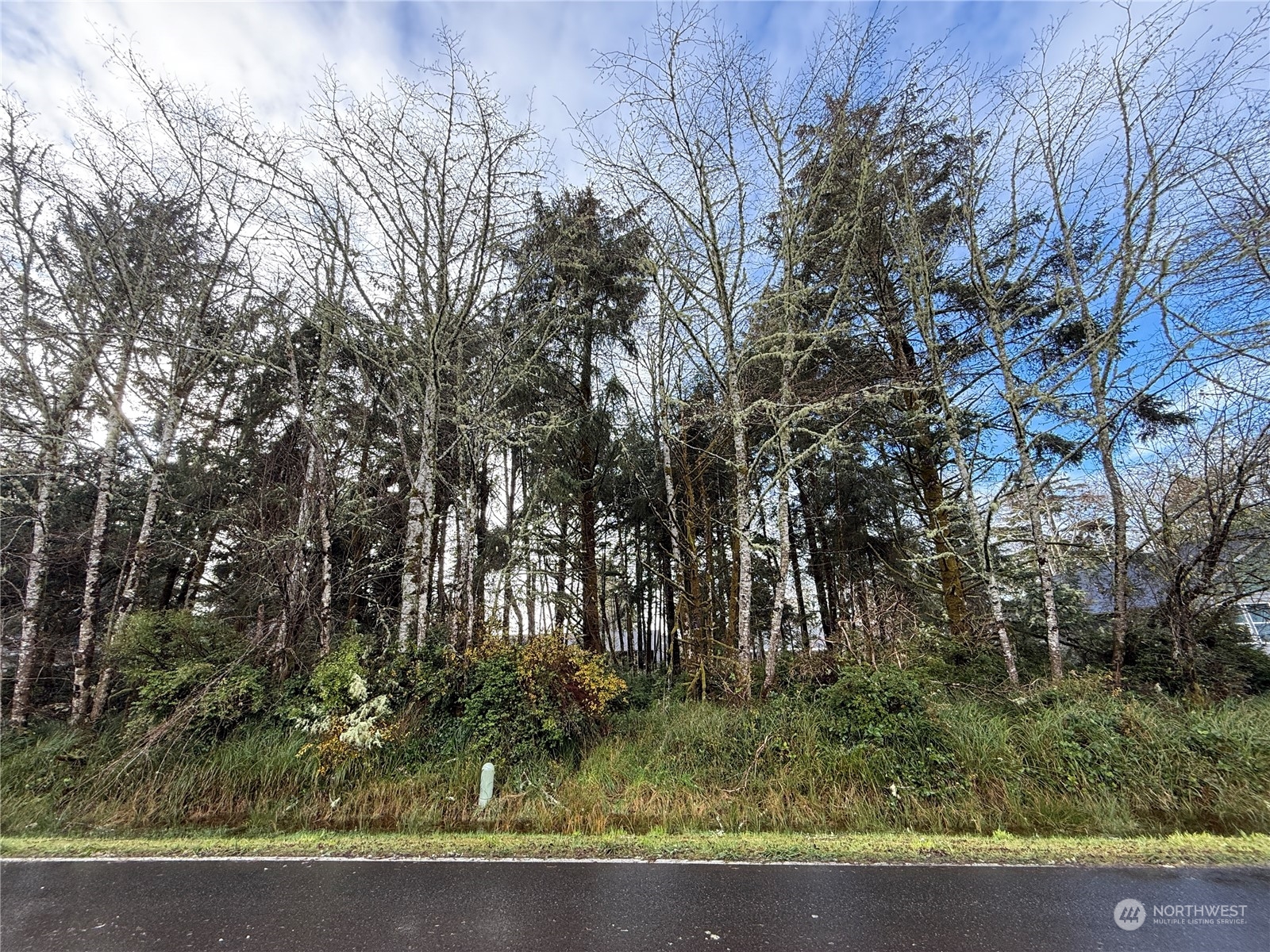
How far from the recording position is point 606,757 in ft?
22.2

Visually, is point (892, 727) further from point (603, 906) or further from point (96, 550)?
point (96, 550)

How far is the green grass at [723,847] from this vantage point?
4117 millimetres

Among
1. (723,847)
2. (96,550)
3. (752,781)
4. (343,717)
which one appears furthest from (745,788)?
(96,550)

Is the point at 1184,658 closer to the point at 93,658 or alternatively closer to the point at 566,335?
the point at 566,335

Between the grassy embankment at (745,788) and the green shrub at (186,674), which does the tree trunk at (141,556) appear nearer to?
the green shrub at (186,674)

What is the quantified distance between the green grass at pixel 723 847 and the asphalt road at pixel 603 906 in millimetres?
199

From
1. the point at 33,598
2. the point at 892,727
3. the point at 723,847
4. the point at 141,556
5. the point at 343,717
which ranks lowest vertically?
the point at 723,847

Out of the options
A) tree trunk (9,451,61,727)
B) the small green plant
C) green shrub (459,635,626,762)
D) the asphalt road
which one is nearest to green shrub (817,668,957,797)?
the asphalt road

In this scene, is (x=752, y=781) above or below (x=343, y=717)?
below

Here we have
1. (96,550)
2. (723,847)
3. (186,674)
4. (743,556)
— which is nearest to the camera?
(723,847)

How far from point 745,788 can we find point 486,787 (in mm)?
3014

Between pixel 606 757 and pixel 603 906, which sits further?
pixel 606 757

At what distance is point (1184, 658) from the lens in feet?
24.2

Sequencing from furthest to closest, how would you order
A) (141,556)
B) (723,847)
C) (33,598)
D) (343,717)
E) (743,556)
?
(743,556), (141,556), (33,598), (343,717), (723,847)
